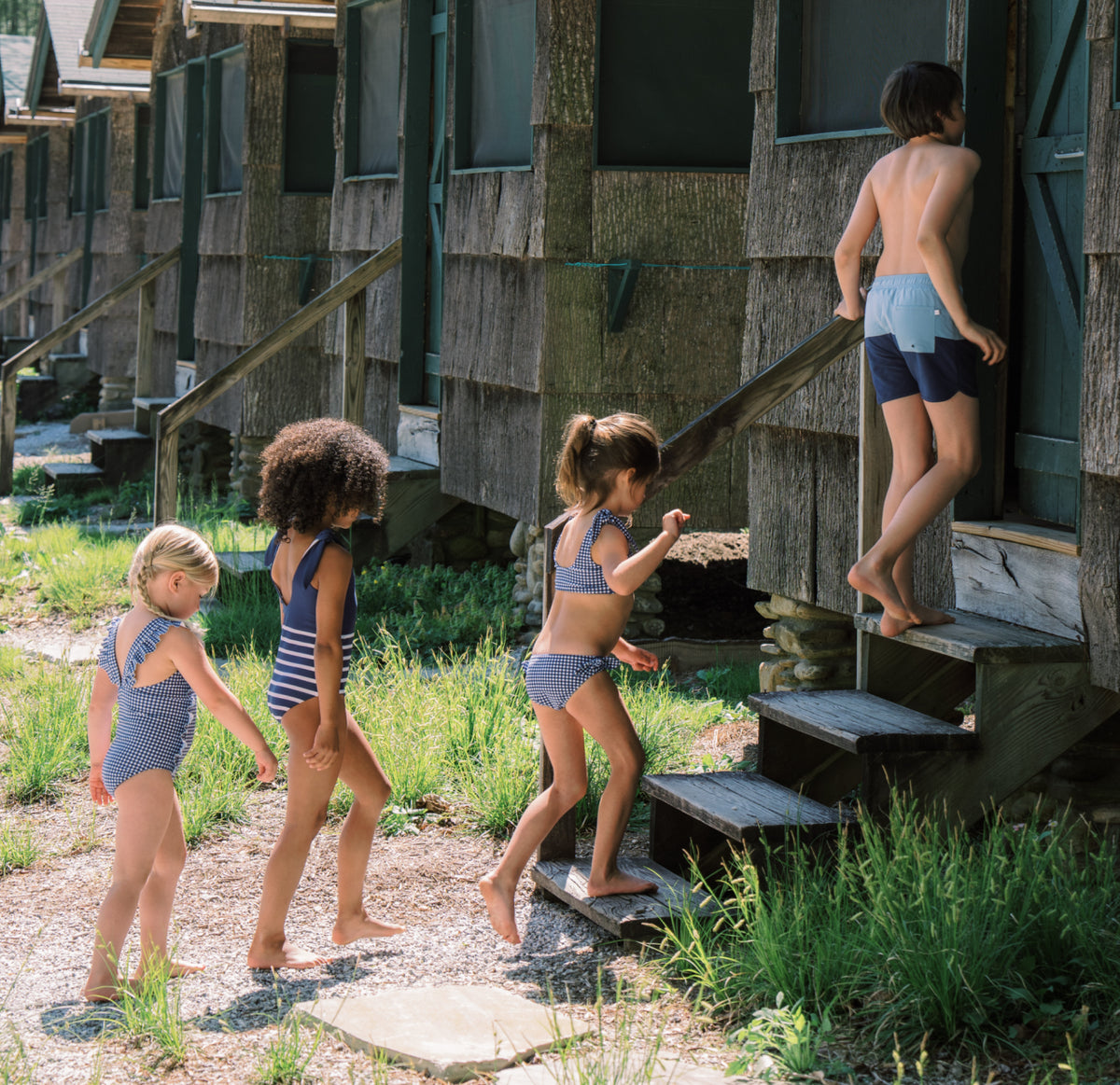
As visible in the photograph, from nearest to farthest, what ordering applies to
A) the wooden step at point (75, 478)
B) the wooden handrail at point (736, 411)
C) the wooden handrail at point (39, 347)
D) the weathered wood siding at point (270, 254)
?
1. the wooden handrail at point (736, 411)
2. the weathered wood siding at point (270, 254)
3. the wooden handrail at point (39, 347)
4. the wooden step at point (75, 478)

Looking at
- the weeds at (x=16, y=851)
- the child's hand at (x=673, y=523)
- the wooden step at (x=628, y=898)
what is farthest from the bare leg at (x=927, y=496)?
the weeds at (x=16, y=851)

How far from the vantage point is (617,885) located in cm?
421

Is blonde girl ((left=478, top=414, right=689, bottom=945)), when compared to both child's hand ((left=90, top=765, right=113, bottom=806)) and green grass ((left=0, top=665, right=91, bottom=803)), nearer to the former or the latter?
child's hand ((left=90, top=765, right=113, bottom=806))

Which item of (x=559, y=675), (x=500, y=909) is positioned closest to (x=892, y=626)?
(x=559, y=675)

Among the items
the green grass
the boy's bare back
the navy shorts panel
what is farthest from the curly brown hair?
the green grass

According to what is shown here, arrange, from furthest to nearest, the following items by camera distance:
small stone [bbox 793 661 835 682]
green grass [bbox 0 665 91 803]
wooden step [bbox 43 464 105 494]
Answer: wooden step [bbox 43 464 105 494] → small stone [bbox 793 661 835 682] → green grass [bbox 0 665 91 803]

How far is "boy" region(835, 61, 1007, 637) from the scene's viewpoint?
13.5 ft

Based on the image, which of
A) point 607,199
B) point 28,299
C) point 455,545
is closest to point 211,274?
point 455,545

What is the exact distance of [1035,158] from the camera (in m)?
4.66

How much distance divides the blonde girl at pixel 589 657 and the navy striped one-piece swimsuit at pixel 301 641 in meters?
0.58

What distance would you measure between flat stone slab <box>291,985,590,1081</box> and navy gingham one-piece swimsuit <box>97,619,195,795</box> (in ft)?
2.33

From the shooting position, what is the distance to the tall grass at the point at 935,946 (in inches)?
130

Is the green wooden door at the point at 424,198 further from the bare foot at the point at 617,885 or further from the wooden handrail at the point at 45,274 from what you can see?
the wooden handrail at the point at 45,274

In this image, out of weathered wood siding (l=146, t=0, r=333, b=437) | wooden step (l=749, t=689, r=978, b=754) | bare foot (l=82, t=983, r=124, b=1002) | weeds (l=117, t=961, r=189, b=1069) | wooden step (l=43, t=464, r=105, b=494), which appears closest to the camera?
weeds (l=117, t=961, r=189, b=1069)
